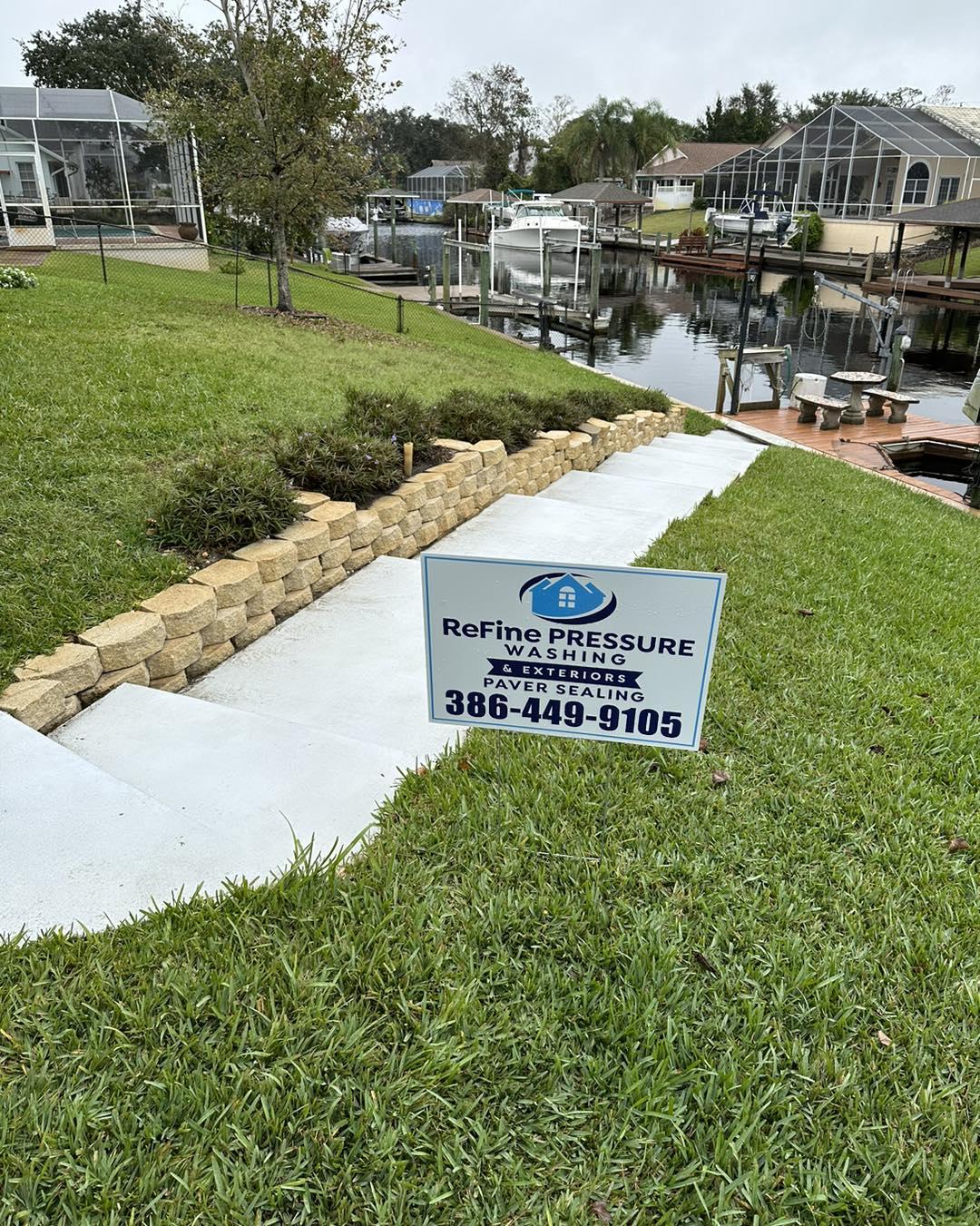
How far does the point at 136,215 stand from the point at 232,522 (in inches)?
756

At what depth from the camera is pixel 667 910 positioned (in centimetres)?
212

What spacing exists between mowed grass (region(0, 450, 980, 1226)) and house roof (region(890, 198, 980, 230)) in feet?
88.5

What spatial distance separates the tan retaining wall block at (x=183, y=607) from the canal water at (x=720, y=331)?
11.1 metres

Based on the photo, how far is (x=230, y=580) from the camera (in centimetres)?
360

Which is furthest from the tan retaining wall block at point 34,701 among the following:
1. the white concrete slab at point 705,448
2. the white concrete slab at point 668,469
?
the white concrete slab at point 705,448

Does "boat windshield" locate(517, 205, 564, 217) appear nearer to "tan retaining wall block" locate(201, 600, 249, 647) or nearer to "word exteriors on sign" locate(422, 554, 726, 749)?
"tan retaining wall block" locate(201, 600, 249, 647)

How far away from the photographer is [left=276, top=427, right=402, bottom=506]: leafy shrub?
4871 mm

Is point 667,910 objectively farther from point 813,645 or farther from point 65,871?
point 813,645

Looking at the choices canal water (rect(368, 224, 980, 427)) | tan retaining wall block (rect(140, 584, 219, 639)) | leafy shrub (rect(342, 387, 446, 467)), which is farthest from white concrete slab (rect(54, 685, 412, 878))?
canal water (rect(368, 224, 980, 427))

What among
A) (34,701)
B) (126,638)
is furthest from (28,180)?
(34,701)

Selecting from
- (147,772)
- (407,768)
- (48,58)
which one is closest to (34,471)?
(147,772)

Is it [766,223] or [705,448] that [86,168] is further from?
[766,223]

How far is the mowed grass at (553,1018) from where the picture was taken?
4.89ft

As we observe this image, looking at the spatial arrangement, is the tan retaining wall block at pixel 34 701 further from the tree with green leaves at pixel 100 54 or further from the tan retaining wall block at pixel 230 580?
the tree with green leaves at pixel 100 54
